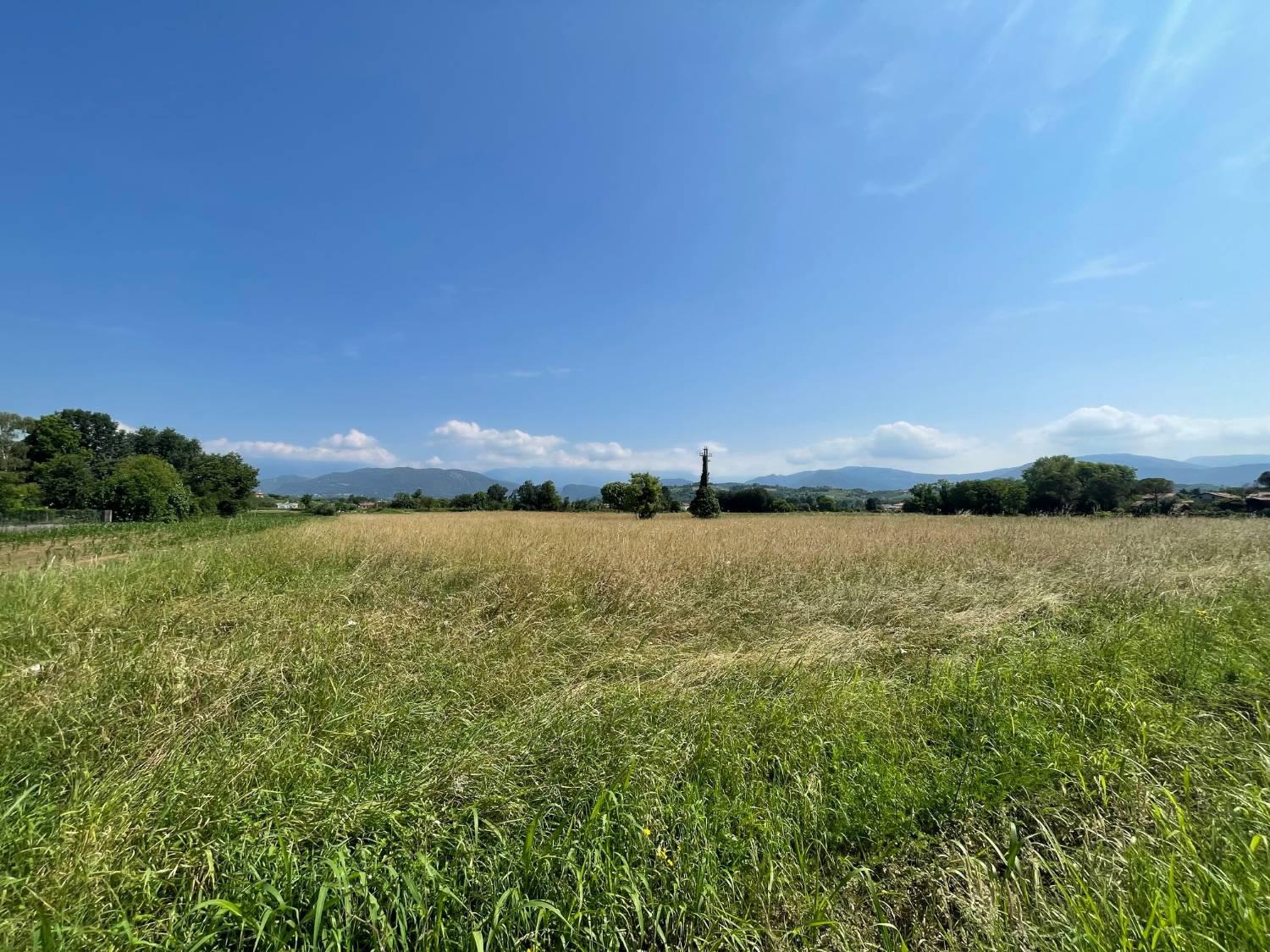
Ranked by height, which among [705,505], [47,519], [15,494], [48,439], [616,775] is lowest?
[616,775]

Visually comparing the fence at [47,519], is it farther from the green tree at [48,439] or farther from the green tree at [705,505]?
the green tree at [705,505]

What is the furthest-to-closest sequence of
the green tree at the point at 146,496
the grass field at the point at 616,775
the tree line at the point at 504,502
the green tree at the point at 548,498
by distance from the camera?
1. the tree line at the point at 504,502
2. the green tree at the point at 548,498
3. the green tree at the point at 146,496
4. the grass field at the point at 616,775

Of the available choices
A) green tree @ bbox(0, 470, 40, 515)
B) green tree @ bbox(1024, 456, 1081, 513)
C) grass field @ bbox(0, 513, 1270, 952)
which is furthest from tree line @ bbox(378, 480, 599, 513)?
grass field @ bbox(0, 513, 1270, 952)

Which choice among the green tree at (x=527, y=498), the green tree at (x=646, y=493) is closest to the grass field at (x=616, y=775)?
the green tree at (x=646, y=493)

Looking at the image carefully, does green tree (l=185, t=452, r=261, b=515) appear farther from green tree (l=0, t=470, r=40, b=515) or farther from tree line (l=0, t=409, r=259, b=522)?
green tree (l=0, t=470, r=40, b=515)

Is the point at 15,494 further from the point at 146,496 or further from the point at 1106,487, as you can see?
the point at 1106,487

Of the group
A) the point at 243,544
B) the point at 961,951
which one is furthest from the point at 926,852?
the point at 243,544

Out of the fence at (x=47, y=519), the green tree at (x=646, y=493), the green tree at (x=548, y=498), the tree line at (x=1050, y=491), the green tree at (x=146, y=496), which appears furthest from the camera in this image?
the green tree at (x=548, y=498)

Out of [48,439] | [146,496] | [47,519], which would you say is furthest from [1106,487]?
[48,439]

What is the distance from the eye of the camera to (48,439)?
60.2m

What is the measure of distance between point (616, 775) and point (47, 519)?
53.7m

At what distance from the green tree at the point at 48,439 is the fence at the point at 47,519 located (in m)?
39.6

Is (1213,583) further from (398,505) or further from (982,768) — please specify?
(398,505)

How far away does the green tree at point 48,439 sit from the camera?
59.8 metres
